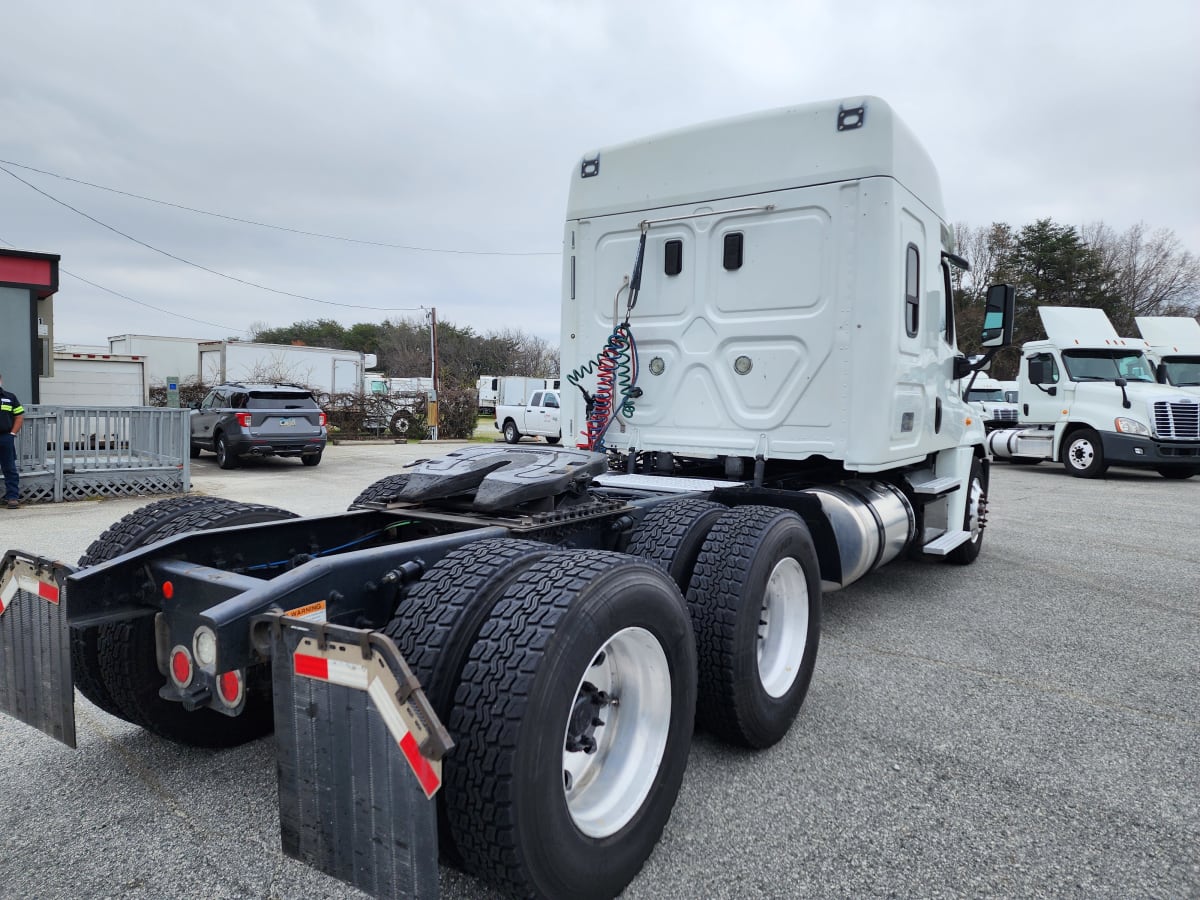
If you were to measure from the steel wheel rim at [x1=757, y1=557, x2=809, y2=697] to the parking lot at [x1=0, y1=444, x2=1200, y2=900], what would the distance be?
0.26 m

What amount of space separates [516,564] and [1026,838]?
1909 millimetres

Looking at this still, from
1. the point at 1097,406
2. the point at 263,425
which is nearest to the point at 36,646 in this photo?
the point at 263,425

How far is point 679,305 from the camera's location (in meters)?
4.96

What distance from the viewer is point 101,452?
1131 centimetres

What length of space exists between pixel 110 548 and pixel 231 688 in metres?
1.22

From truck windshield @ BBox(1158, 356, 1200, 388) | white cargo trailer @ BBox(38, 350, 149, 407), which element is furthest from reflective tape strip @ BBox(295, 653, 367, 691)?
truck windshield @ BBox(1158, 356, 1200, 388)

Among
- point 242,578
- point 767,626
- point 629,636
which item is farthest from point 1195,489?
point 242,578

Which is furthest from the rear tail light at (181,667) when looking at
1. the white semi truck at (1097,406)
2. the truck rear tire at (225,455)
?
the white semi truck at (1097,406)

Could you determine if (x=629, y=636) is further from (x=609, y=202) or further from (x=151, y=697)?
(x=609, y=202)

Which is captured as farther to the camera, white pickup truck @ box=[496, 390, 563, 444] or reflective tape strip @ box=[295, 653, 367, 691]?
white pickup truck @ box=[496, 390, 563, 444]

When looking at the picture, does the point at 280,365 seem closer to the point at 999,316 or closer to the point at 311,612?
the point at 999,316

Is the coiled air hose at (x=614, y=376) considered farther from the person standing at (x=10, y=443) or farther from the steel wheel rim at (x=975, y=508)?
the person standing at (x=10, y=443)

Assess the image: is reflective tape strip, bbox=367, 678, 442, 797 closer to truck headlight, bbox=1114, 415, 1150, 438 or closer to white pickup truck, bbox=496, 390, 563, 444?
truck headlight, bbox=1114, 415, 1150, 438

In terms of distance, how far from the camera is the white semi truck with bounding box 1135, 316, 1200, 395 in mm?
16031
